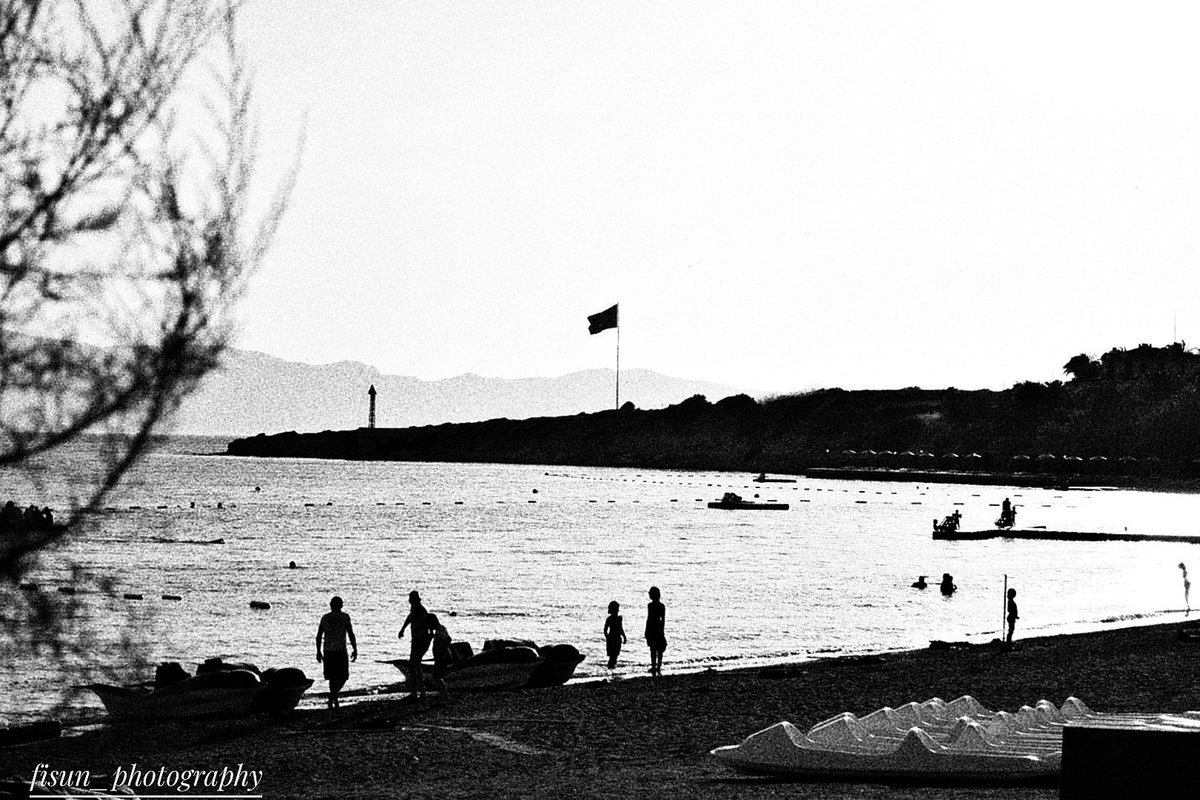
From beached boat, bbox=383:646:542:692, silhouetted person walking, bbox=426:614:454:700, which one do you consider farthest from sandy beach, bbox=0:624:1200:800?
beached boat, bbox=383:646:542:692

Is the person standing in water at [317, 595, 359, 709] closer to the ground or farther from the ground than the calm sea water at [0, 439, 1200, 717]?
farther from the ground

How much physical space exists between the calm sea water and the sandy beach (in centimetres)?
266

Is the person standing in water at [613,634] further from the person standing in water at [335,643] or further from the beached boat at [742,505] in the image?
the beached boat at [742,505]

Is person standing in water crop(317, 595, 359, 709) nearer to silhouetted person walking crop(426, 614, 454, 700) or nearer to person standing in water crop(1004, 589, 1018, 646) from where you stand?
silhouetted person walking crop(426, 614, 454, 700)

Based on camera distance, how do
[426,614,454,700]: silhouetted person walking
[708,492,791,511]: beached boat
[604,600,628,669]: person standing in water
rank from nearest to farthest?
1. [426,614,454,700]: silhouetted person walking
2. [604,600,628,669]: person standing in water
3. [708,492,791,511]: beached boat

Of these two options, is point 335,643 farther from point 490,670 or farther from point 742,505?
point 742,505

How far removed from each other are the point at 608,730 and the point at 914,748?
7629 millimetres

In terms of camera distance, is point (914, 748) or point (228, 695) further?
point (228, 695)

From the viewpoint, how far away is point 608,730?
23891mm

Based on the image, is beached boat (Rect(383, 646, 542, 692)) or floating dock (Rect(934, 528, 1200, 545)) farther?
floating dock (Rect(934, 528, 1200, 545))

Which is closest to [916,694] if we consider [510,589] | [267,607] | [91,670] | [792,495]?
[91,670]

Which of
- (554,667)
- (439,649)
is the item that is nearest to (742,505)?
(554,667)

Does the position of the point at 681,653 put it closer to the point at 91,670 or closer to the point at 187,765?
the point at 187,765

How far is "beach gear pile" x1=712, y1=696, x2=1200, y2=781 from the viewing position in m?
16.8
